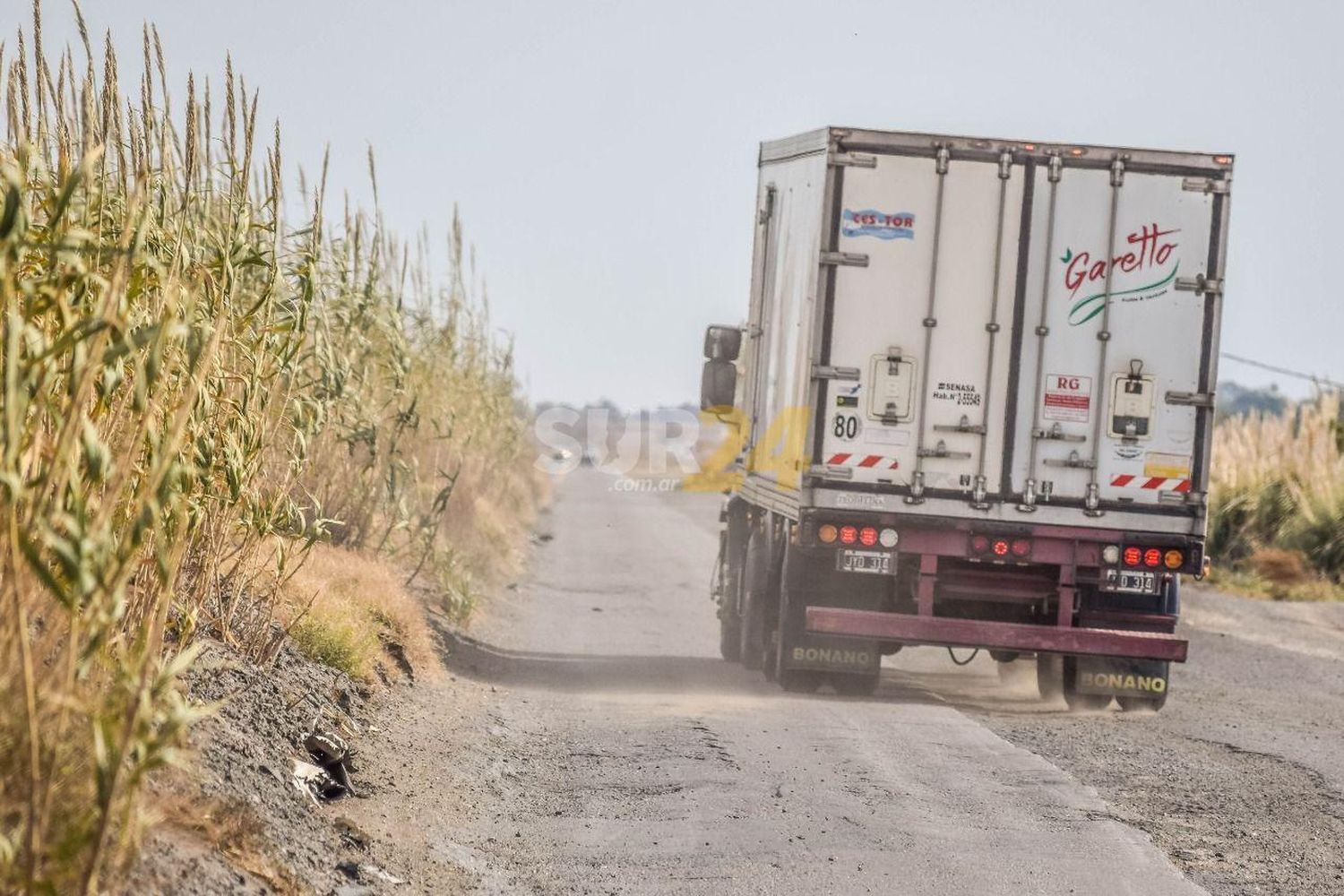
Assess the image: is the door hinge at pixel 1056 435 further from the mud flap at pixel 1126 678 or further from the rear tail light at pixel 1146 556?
the mud flap at pixel 1126 678

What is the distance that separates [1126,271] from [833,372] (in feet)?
6.84

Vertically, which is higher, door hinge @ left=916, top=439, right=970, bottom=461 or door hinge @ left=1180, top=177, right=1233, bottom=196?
door hinge @ left=1180, top=177, right=1233, bottom=196

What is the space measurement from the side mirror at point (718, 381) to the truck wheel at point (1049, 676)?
357 cm

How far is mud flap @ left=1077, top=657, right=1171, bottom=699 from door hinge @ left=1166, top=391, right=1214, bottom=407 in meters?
1.85

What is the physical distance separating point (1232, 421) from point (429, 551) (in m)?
18.1

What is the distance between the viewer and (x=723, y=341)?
15.7 m

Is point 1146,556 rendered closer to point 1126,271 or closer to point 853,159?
point 1126,271

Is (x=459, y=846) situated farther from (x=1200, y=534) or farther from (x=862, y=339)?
(x=1200, y=534)

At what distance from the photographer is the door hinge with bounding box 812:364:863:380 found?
12492mm

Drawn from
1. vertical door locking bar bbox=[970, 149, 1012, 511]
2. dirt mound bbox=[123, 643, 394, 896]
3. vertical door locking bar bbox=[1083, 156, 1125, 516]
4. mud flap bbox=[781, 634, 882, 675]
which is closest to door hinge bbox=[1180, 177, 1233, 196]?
vertical door locking bar bbox=[1083, 156, 1125, 516]

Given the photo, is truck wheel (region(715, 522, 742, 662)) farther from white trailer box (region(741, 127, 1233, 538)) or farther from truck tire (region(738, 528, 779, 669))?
white trailer box (region(741, 127, 1233, 538))

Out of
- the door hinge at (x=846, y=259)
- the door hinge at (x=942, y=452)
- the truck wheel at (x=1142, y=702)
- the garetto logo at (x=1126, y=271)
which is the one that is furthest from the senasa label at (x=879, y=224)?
the truck wheel at (x=1142, y=702)

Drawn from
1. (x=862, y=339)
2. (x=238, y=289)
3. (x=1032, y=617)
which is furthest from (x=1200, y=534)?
(x=238, y=289)

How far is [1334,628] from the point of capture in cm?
2117
